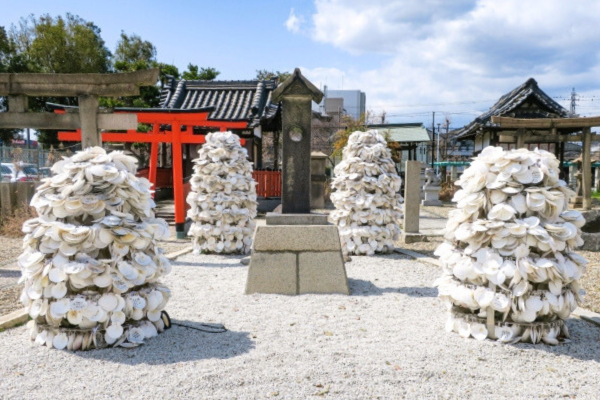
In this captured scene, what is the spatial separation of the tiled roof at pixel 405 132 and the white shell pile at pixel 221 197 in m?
17.0

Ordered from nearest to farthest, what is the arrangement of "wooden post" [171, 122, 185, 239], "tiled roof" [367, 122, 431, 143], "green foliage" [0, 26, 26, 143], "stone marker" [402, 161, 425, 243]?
"stone marker" [402, 161, 425, 243]
"wooden post" [171, 122, 185, 239]
"green foliage" [0, 26, 26, 143]
"tiled roof" [367, 122, 431, 143]

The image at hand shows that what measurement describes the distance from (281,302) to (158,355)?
165 cm

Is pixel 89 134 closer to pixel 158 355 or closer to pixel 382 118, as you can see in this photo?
pixel 158 355

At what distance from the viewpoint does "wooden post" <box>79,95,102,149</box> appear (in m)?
6.47

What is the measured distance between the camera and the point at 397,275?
6.17 metres

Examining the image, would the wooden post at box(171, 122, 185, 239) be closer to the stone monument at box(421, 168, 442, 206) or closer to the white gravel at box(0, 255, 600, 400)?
the white gravel at box(0, 255, 600, 400)

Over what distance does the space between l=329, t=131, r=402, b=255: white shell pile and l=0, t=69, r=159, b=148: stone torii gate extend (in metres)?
3.45

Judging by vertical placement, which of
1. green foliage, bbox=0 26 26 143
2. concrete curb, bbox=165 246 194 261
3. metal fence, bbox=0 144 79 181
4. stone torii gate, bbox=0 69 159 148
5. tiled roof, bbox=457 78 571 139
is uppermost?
green foliage, bbox=0 26 26 143

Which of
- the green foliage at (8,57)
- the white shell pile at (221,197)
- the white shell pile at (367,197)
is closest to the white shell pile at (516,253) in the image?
the white shell pile at (367,197)

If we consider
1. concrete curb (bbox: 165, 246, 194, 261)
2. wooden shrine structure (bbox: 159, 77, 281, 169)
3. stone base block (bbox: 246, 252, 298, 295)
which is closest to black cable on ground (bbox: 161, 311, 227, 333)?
stone base block (bbox: 246, 252, 298, 295)

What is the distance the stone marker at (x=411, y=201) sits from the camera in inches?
348

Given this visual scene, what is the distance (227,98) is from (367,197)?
33.9 ft

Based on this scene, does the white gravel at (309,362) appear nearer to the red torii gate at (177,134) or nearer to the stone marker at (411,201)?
the stone marker at (411,201)

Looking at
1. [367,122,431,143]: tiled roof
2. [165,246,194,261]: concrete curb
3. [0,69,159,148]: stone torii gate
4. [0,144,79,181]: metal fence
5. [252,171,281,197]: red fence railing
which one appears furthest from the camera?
[367,122,431,143]: tiled roof
